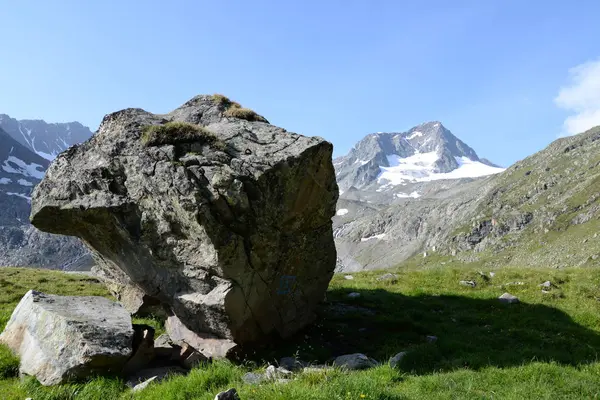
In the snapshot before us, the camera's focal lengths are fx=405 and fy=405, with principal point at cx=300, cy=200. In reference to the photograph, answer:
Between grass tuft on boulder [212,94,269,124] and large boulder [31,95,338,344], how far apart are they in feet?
3.31

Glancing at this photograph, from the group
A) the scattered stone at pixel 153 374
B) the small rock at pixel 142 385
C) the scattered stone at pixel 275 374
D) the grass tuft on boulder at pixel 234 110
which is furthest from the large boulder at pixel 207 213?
the small rock at pixel 142 385

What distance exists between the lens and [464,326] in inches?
711

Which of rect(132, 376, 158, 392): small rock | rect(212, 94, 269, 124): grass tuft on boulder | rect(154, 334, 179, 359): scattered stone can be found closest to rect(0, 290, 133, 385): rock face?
rect(132, 376, 158, 392): small rock

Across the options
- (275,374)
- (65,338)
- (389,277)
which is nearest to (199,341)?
(65,338)

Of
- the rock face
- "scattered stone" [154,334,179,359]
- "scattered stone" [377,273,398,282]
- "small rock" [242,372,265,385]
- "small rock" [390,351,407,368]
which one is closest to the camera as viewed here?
"small rock" [242,372,265,385]

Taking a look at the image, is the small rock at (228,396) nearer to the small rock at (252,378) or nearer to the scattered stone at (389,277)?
the small rock at (252,378)

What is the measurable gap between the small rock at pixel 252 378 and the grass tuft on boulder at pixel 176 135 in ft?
28.2

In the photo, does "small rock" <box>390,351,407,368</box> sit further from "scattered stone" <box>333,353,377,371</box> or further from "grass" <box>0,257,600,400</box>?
"scattered stone" <box>333,353,377,371</box>

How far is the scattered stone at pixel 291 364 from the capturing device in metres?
13.3

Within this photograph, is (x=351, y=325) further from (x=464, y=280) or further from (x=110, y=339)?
(x=464, y=280)

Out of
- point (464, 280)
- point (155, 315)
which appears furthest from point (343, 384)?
point (464, 280)

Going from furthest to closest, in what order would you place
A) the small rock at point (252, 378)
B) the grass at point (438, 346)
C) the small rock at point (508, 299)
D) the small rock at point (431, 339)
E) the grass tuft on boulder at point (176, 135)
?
the small rock at point (508, 299) → the grass tuft on boulder at point (176, 135) → the small rock at point (431, 339) → the small rock at point (252, 378) → the grass at point (438, 346)

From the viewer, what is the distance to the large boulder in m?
14.5

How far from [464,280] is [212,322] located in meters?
18.6
